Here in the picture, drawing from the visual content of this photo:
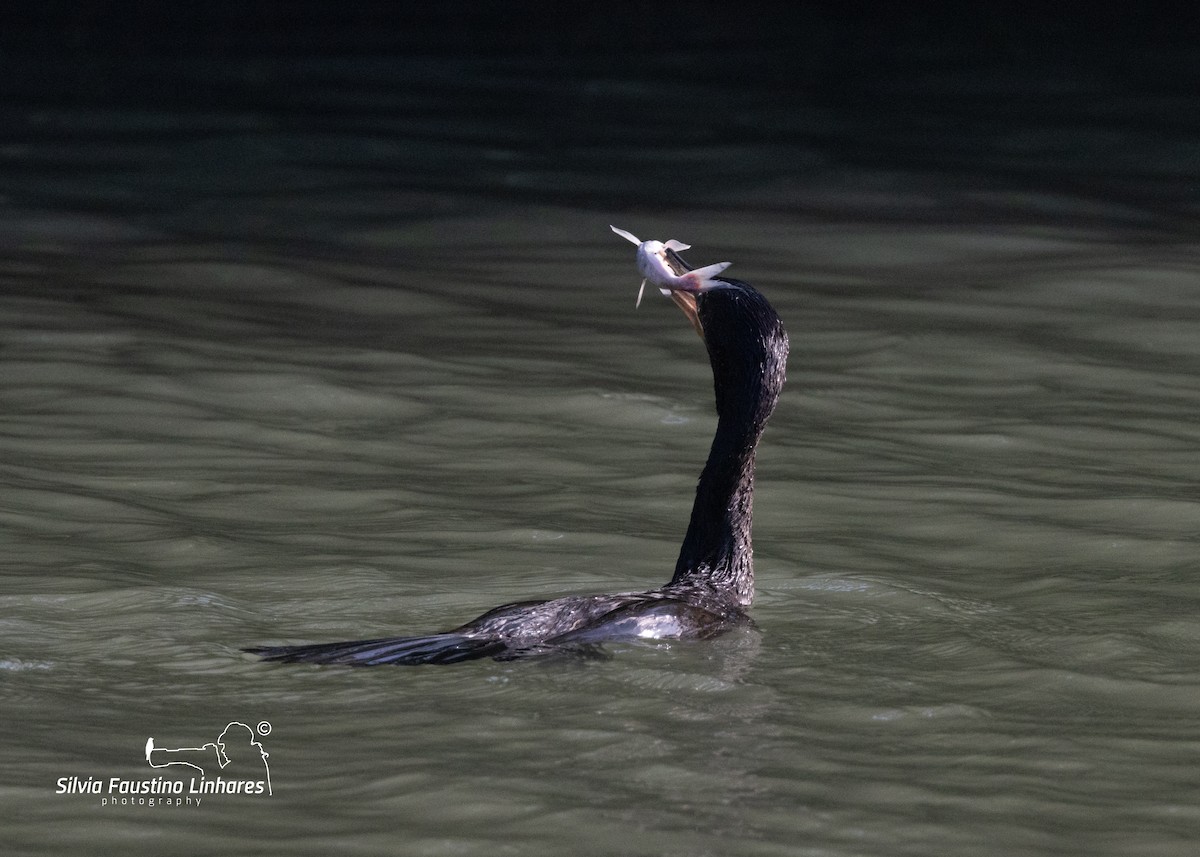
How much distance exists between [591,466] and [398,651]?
263 cm

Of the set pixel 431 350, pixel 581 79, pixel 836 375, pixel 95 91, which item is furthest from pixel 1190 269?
pixel 95 91

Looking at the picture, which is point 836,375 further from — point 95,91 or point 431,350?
point 95,91

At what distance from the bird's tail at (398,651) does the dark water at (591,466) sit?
0.04m

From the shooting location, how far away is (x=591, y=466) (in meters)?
7.46

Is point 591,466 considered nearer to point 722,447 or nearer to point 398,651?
point 722,447

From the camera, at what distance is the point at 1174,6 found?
1970 centimetres

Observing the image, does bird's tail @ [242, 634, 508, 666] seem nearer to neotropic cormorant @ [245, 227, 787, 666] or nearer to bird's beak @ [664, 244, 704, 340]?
neotropic cormorant @ [245, 227, 787, 666]

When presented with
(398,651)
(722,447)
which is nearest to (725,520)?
(722,447)

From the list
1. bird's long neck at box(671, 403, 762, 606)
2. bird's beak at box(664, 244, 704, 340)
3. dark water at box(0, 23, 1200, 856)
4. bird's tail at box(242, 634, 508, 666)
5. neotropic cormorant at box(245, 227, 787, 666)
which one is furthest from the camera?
bird's beak at box(664, 244, 704, 340)

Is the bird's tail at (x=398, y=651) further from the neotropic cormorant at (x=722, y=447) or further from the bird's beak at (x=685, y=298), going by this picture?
the bird's beak at (x=685, y=298)

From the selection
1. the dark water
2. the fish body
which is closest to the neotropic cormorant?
the fish body

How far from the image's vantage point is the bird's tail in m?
4.88

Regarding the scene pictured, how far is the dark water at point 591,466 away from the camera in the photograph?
167 inches

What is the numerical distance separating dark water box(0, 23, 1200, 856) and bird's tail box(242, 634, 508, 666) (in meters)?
0.04
